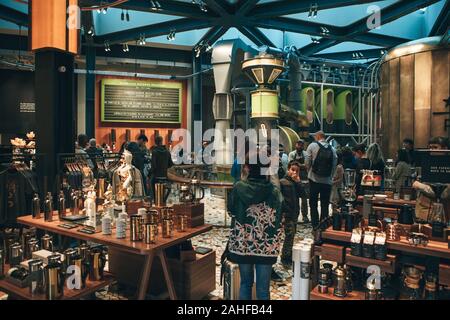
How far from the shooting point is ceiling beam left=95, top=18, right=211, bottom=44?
915 centimetres

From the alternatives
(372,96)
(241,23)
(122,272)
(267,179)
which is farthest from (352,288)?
(241,23)

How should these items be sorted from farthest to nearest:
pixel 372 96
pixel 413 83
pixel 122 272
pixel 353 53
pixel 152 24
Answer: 1. pixel 353 53
2. pixel 152 24
3. pixel 372 96
4. pixel 413 83
5. pixel 122 272

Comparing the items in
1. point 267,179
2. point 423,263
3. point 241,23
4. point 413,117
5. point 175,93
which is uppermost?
point 241,23

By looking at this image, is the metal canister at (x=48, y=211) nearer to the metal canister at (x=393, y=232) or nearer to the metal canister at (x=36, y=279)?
the metal canister at (x=36, y=279)

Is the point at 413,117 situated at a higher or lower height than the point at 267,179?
higher

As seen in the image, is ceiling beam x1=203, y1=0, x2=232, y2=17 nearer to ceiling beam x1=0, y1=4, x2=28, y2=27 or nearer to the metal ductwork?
the metal ductwork

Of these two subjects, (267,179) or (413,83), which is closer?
(267,179)

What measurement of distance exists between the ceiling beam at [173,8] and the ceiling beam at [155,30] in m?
0.76

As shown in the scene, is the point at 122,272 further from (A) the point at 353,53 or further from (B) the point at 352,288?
(A) the point at 353,53

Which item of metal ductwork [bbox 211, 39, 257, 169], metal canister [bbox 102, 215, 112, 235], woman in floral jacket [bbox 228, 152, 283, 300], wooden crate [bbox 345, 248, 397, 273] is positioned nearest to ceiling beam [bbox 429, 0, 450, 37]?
metal ductwork [bbox 211, 39, 257, 169]

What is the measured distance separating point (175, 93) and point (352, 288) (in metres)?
11.4

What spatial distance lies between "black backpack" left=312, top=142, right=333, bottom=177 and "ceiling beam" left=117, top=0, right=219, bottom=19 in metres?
4.36

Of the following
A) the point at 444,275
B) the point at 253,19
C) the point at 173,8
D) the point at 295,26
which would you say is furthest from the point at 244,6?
the point at 444,275

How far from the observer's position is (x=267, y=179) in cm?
292
